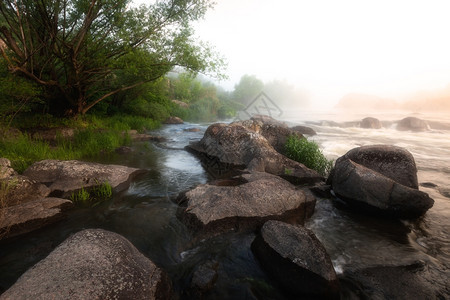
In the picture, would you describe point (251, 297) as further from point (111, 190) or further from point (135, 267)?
point (111, 190)

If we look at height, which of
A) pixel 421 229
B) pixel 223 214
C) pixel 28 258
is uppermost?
pixel 223 214

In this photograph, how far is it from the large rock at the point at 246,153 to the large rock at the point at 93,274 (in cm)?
616

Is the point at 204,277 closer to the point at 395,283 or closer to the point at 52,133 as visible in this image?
the point at 395,283

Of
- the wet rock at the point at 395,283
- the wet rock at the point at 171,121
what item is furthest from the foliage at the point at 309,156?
the wet rock at the point at 171,121

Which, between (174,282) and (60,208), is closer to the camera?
(174,282)

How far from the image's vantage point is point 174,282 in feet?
12.5

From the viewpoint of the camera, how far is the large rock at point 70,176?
6.45m

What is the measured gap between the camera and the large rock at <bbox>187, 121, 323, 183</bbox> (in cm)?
908

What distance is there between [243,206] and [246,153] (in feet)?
16.9

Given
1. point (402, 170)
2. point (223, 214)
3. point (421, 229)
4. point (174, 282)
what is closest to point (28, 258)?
point (174, 282)

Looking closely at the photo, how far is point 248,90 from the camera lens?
→ 72.5 meters

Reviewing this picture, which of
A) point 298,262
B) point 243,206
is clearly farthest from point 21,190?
point 298,262

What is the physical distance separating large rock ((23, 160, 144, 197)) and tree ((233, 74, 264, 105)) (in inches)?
2593

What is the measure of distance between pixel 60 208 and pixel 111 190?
4.59ft
